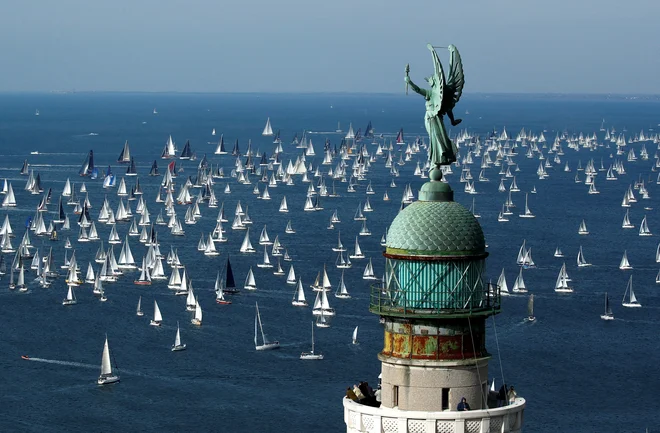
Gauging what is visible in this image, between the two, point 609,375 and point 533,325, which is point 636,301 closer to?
point 533,325

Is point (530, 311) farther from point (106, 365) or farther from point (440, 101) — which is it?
point (440, 101)

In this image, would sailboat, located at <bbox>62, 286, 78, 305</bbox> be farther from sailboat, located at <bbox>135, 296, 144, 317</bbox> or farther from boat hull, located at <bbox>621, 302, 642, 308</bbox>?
boat hull, located at <bbox>621, 302, 642, 308</bbox>

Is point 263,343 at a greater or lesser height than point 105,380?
greater

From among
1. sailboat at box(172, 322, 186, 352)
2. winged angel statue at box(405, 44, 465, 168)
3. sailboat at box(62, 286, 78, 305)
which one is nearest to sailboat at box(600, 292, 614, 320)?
sailboat at box(172, 322, 186, 352)

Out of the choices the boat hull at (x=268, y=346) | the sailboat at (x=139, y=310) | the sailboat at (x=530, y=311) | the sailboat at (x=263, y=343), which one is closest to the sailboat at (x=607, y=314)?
the sailboat at (x=530, y=311)

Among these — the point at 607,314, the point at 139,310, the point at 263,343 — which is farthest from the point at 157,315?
the point at 607,314

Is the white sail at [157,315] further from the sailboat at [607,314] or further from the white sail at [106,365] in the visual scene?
the sailboat at [607,314]

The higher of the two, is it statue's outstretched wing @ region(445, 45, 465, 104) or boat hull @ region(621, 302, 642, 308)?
statue's outstretched wing @ region(445, 45, 465, 104)
